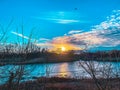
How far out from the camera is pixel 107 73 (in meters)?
10.5

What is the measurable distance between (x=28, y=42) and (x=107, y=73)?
3197 mm

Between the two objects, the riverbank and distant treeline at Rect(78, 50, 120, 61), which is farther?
the riverbank

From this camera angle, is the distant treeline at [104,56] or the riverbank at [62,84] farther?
the riverbank at [62,84]

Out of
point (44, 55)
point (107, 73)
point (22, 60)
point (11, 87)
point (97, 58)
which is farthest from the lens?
point (44, 55)

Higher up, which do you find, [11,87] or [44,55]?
[44,55]

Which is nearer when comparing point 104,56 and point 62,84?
point 104,56

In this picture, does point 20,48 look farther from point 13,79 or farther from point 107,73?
point 107,73

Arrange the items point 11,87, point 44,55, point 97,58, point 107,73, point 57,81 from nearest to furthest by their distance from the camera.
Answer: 1. point 11,87
2. point 107,73
3. point 97,58
4. point 44,55
5. point 57,81

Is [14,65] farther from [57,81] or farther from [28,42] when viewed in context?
[57,81]

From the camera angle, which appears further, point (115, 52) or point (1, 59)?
point (115, 52)

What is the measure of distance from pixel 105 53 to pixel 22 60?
3.55 m

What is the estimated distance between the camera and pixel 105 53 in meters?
11.2

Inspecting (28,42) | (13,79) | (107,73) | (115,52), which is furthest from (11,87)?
(115,52)

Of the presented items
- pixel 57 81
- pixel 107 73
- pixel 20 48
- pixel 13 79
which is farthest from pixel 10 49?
pixel 57 81
